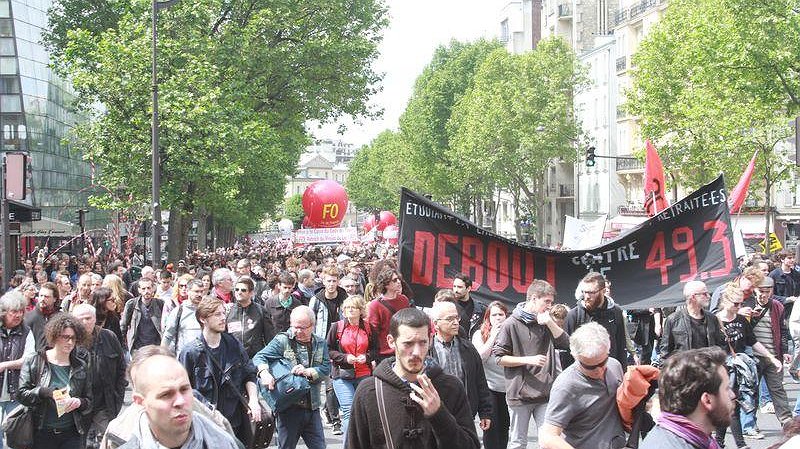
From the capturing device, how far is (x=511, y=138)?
6331 centimetres

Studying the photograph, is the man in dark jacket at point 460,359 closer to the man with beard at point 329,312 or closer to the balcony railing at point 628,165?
the man with beard at point 329,312

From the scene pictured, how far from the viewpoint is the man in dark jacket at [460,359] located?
7793 millimetres

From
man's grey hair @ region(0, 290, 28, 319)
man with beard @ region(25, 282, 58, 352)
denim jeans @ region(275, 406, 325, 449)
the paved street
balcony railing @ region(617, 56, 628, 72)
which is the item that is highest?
balcony railing @ region(617, 56, 628, 72)

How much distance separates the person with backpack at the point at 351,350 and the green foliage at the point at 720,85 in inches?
1044

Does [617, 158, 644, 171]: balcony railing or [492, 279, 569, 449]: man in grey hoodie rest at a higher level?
[617, 158, 644, 171]: balcony railing

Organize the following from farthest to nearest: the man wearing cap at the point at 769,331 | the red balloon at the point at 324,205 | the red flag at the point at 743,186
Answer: the red balloon at the point at 324,205
the red flag at the point at 743,186
the man wearing cap at the point at 769,331

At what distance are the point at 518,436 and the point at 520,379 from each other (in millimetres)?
410

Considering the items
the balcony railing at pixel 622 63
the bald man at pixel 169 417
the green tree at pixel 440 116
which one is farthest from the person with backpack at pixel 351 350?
the green tree at pixel 440 116

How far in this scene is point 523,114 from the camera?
6253 cm

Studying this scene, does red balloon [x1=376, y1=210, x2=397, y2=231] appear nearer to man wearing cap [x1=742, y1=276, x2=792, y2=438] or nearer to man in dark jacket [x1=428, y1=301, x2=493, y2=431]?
man wearing cap [x1=742, y1=276, x2=792, y2=438]

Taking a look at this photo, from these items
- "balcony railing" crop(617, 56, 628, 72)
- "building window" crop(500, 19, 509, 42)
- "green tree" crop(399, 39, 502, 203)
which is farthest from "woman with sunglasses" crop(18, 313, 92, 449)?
"building window" crop(500, 19, 509, 42)

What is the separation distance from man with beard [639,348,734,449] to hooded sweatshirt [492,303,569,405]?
4013mm

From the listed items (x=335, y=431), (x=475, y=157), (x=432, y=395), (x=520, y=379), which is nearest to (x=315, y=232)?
(x=475, y=157)

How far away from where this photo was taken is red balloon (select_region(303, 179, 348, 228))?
181ft
